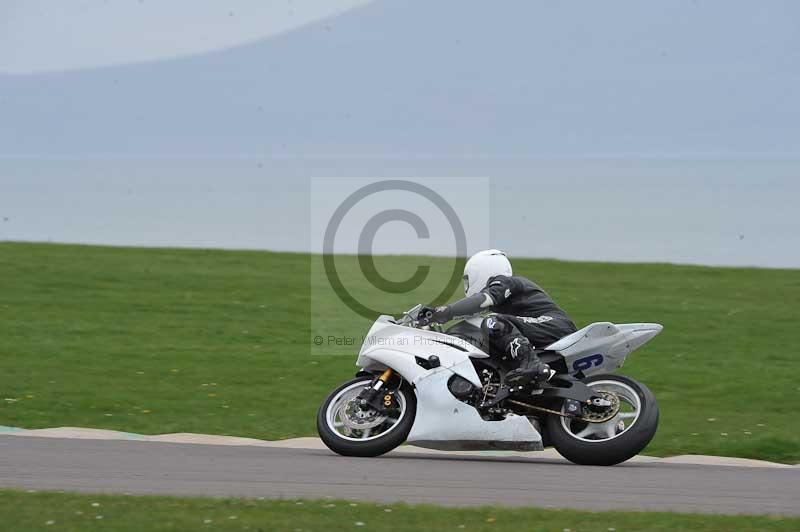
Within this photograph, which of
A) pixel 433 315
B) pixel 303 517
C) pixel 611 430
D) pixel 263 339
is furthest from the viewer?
pixel 263 339

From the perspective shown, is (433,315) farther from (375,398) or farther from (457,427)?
(457,427)

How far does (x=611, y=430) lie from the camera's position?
375 inches

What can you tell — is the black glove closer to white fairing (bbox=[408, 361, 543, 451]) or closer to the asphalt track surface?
→ white fairing (bbox=[408, 361, 543, 451])

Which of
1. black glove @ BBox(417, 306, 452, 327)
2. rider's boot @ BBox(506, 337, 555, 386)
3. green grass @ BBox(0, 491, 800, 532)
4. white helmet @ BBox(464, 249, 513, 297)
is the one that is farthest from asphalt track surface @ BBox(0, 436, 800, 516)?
white helmet @ BBox(464, 249, 513, 297)

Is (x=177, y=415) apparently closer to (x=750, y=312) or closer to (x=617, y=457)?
(x=617, y=457)

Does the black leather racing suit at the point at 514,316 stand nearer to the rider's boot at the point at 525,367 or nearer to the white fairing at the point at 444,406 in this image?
the rider's boot at the point at 525,367

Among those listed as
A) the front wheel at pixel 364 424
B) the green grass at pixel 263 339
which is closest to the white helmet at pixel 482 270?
the front wheel at pixel 364 424

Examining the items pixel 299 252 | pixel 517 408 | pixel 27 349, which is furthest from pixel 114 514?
pixel 299 252

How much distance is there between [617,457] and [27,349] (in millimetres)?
9499

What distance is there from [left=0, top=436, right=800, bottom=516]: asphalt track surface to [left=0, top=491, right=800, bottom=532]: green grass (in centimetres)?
35

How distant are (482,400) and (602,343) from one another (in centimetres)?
106

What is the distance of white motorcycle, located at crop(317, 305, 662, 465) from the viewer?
374 inches

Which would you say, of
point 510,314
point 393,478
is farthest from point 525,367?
point 393,478

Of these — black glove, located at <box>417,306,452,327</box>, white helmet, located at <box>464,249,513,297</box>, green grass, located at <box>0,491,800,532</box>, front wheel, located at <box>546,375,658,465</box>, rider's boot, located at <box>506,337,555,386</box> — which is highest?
white helmet, located at <box>464,249,513,297</box>
